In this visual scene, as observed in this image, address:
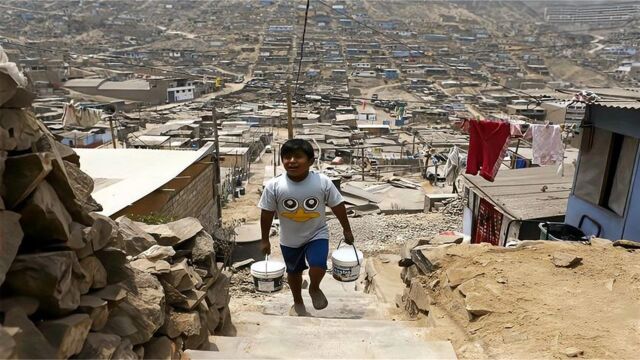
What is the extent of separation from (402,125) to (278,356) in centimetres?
4436

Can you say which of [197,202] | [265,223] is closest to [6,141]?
[265,223]

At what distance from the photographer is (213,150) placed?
11.8 meters

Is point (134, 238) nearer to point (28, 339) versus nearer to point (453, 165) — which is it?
point (28, 339)

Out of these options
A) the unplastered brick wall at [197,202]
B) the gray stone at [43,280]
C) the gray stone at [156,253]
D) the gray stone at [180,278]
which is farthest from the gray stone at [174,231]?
the unplastered brick wall at [197,202]

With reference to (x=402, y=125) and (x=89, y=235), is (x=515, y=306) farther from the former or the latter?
(x=402, y=125)

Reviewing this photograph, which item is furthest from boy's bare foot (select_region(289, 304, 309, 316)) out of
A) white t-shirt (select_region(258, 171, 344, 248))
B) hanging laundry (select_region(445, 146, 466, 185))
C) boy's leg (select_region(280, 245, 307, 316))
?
hanging laundry (select_region(445, 146, 466, 185))

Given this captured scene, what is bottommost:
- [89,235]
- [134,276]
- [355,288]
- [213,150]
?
[355,288]

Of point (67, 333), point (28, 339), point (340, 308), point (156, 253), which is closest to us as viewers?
point (28, 339)

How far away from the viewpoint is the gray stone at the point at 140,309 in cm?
242

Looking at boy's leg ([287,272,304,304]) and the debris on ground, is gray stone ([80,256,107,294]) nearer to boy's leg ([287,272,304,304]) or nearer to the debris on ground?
boy's leg ([287,272,304,304])

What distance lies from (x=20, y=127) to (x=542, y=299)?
3625 millimetres

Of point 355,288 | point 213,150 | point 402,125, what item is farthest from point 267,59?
point 355,288

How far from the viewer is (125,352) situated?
2.21 meters

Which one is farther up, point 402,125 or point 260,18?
point 260,18
